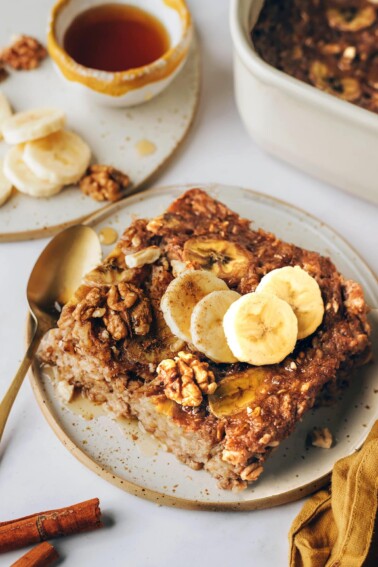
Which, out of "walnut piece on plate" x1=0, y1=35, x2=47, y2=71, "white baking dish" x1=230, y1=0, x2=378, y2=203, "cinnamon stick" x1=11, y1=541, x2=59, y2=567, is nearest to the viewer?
"cinnamon stick" x1=11, y1=541, x2=59, y2=567

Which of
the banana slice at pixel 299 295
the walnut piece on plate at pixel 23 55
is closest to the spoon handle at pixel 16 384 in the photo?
the banana slice at pixel 299 295

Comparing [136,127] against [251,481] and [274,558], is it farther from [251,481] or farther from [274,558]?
[274,558]

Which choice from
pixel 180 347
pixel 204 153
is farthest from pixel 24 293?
pixel 204 153

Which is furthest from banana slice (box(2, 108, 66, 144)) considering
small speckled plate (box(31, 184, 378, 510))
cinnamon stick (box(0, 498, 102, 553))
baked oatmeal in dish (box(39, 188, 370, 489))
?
cinnamon stick (box(0, 498, 102, 553))

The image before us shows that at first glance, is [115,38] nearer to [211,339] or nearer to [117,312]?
[117,312]

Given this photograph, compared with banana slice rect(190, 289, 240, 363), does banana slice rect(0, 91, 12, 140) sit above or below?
above

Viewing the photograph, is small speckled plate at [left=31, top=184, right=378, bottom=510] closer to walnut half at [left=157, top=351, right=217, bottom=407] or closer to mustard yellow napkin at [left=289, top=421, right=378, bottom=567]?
mustard yellow napkin at [left=289, top=421, right=378, bottom=567]
